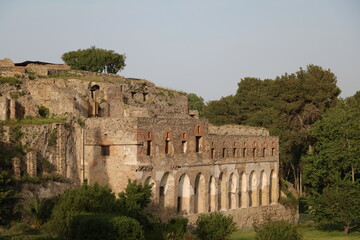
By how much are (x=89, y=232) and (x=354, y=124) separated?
29.9 meters

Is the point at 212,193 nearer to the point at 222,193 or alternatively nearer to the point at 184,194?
the point at 222,193

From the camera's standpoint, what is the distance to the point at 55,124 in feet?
137

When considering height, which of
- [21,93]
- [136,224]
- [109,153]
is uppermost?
[21,93]

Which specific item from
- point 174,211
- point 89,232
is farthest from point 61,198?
point 174,211

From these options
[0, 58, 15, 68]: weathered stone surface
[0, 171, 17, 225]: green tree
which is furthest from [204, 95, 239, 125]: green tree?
[0, 171, 17, 225]: green tree

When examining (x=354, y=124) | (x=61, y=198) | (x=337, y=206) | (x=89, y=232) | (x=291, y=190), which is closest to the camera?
(x=89, y=232)

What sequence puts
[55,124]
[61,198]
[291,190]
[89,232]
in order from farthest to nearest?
[291,190] < [55,124] < [61,198] < [89,232]

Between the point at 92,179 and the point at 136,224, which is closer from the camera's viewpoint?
the point at 136,224

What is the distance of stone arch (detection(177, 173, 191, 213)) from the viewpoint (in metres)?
45.5

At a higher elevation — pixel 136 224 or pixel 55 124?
pixel 55 124

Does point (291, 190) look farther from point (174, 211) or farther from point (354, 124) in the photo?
point (174, 211)

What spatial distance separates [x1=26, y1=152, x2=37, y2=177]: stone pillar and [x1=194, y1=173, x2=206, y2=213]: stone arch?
12.7 metres

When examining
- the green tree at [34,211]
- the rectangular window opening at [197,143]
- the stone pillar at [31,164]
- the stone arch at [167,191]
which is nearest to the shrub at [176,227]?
the stone arch at [167,191]

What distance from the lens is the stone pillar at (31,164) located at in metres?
39.0
